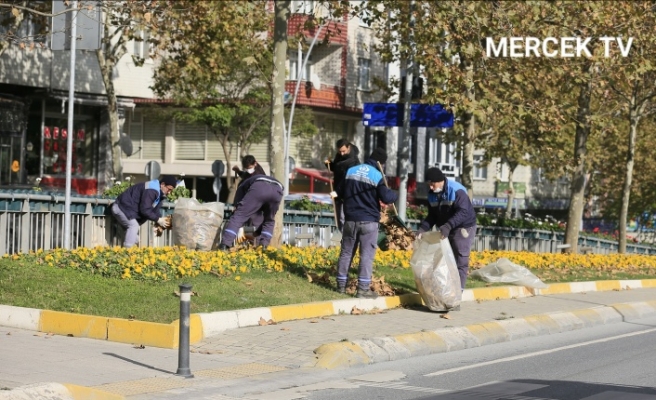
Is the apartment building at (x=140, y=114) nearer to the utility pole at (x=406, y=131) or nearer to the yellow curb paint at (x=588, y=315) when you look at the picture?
the utility pole at (x=406, y=131)

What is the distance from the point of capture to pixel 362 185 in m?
14.7

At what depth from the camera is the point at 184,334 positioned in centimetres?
995

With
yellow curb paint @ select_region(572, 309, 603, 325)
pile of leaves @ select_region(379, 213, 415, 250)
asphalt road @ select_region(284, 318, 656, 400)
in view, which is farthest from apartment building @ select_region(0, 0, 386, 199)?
asphalt road @ select_region(284, 318, 656, 400)

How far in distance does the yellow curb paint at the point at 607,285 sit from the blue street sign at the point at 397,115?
414 cm

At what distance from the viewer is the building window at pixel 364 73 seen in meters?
53.7

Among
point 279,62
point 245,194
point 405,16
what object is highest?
point 405,16

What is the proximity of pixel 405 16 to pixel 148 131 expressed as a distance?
98.2ft

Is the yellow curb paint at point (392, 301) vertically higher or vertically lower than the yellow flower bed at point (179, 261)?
lower

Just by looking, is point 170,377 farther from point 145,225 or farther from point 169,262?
point 145,225

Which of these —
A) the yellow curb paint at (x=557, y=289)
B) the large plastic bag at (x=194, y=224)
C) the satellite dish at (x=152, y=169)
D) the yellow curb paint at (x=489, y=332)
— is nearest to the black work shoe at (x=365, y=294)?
the yellow curb paint at (x=489, y=332)

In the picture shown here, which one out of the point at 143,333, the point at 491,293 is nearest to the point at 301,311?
the point at 143,333

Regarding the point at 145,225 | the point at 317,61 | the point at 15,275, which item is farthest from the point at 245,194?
the point at 317,61

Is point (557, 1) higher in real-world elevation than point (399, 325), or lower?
higher

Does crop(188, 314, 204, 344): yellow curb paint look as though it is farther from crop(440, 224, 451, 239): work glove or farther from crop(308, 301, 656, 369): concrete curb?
crop(440, 224, 451, 239): work glove
